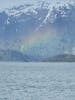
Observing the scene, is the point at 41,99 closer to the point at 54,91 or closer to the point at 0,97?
the point at 0,97

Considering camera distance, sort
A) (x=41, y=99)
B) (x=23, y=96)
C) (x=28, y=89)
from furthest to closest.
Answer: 1. (x=28, y=89)
2. (x=23, y=96)
3. (x=41, y=99)

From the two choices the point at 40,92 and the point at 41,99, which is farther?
the point at 40,92

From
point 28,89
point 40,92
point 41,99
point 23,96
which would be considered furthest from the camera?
point 28,89

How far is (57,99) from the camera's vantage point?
5125 centimetres

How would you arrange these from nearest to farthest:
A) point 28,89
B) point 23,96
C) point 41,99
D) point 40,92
A: 1. point 41,99
2. point 23,96
3. point 40,92
4. point 28,89

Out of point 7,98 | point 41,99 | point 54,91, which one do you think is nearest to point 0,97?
point 7,98

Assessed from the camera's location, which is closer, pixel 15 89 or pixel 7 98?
pixel 7 98

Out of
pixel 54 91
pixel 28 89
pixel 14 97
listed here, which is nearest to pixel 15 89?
pixel 28 89

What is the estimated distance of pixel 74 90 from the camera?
6075cm

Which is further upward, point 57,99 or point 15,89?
point 57,99

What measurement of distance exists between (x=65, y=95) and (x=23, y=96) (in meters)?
4.66

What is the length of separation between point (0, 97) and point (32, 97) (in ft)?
10.9

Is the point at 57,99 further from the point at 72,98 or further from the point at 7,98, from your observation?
the point at 7,98

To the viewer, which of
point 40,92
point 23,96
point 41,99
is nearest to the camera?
point 41,99
